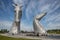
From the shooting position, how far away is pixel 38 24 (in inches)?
609

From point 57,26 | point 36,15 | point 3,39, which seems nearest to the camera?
point 3,39

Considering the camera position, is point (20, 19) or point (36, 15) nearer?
point (36, 15)

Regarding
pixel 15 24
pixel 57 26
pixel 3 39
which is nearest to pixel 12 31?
pixel 15 24

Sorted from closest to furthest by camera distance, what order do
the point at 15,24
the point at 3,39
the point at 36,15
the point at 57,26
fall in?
the point at 3,39, the point at 57,26, the point at 36,15, the point at 15,24

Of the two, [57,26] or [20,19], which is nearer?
[57,26]

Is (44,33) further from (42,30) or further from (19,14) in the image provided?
(19,14)

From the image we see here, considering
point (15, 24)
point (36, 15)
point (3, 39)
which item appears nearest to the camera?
point (3, 39)

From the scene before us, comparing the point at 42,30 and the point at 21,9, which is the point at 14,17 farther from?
the point at 42,30

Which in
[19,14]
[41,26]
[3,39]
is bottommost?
[3,39]

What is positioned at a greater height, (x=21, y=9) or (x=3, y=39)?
(x=21, y=9)

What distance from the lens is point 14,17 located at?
15.6 metres

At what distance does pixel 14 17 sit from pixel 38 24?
6.72ft

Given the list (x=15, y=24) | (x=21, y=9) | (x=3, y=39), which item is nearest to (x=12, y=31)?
(x=15, y=24)

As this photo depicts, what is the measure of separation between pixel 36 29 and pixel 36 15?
1.35 meters
